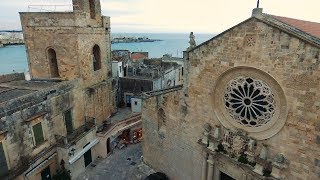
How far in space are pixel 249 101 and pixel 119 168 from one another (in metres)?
12.1

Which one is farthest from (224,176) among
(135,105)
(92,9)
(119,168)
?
(92,9)

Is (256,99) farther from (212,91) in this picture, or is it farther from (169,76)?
(169,76)

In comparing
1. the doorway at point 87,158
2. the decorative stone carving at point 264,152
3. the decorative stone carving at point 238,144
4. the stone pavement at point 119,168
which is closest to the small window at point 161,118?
the stone pavement at point 119,168

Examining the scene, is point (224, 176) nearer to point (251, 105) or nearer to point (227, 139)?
point (227, 139)

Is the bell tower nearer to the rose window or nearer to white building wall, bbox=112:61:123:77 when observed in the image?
white building wall, bbox=112:61:123:77

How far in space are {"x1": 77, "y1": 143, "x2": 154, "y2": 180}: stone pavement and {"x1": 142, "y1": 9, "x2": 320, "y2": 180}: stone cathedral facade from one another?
4.10m

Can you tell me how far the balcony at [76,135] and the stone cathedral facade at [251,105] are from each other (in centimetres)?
671

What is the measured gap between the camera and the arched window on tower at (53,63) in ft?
65.0

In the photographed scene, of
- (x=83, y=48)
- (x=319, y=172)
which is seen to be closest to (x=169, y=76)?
(x=83, y=48)

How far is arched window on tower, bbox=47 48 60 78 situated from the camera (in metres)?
19.8

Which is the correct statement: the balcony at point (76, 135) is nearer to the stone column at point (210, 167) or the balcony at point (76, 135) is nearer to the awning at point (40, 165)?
the awning at point (40, 165)

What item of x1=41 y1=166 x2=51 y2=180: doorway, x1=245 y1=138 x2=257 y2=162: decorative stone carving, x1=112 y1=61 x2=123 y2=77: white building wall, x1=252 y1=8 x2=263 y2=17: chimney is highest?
x1=252 y1=8 x2=263 y2=17: chimney

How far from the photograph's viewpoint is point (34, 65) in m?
19.8

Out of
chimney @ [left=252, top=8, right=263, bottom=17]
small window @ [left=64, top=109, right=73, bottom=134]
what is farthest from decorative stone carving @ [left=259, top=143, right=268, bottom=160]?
small window @ [left=64, top=109, right=73, bottom=134]
